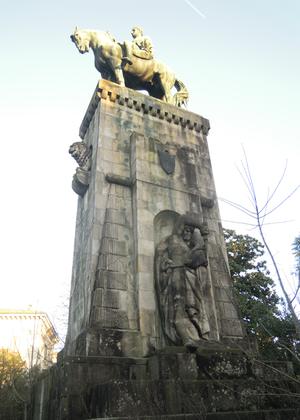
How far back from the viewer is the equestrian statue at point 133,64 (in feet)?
47.8

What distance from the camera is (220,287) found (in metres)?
11.0

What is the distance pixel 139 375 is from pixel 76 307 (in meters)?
3.58

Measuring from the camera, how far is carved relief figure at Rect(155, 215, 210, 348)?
8.87 m

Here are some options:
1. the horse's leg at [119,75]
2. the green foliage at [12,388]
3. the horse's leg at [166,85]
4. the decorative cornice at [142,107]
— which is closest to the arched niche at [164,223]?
the decorative cornice at [142,107]

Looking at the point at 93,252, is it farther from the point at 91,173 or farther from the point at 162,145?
the point at 162,145

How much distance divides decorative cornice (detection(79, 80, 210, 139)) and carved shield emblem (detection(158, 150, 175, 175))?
2.30m

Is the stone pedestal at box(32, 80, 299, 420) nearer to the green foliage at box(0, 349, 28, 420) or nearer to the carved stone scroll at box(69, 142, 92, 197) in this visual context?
A: the carved stone scroll at box(69, 142, 92, 197)

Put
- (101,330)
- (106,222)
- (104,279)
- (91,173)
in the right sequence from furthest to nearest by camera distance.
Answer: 1. (91,173)
2. (106,222)
3. (104,279)
4. (101,330)

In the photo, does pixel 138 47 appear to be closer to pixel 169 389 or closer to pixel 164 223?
pixel 164 223

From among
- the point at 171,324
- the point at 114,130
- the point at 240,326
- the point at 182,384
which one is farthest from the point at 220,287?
the point at 114,130

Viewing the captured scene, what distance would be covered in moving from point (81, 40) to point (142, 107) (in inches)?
154

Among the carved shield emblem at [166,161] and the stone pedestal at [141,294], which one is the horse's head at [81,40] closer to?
the stone pedestal at [141,294]

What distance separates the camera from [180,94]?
16062mm

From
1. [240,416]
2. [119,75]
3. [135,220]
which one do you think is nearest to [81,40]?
[119,75]
